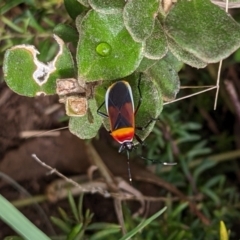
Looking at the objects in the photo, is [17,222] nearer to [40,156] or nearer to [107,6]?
[107,6]

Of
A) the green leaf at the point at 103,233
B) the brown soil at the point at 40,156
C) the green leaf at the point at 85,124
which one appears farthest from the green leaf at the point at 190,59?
the brown soil at the point at 40,156

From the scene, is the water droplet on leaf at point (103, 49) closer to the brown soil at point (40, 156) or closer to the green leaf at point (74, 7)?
the green leaf at point (74, 7)

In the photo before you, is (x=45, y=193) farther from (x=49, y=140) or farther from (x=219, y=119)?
(x=219, y=119)

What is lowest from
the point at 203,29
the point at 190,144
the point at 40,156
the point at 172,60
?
the point at 190,144

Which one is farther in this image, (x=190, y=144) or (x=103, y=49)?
(x=190, y=144)

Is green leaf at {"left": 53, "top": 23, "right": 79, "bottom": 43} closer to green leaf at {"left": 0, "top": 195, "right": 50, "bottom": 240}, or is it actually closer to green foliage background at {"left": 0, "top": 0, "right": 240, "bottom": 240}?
green foliage background at {"left": 0, "top": 0, "right": 240, "bottom": 240}

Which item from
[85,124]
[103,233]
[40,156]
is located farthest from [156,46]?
[40,156]

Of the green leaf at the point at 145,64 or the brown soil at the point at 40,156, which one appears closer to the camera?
the green leaf at the point at 145,64

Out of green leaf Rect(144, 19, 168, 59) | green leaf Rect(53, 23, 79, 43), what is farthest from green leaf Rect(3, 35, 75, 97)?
green leaf Rect(144, 19, 168, 59)
